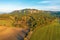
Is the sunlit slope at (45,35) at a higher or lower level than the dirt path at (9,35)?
lower

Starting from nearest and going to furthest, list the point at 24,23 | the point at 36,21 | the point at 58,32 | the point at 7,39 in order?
the point at 7,39, the point at 58,32, the point at 36,21, the point at 24,23

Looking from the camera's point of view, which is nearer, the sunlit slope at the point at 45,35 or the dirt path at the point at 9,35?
the dirt path at the point at 9,35

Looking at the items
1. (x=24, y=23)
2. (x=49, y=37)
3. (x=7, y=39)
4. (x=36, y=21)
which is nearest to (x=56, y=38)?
(x=49, y=37)

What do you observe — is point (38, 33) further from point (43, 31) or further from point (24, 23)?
point (24, 23)

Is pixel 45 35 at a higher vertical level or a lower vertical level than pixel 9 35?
lower

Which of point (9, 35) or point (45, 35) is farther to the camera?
point (45, 35)

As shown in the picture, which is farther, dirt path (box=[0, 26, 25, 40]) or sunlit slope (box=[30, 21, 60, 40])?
sunlit slope (box=[30, 21, 60, 40])

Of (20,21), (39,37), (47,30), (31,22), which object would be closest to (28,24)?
(31,22)

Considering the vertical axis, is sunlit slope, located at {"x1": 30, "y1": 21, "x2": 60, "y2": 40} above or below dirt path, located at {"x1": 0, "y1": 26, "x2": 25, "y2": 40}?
below

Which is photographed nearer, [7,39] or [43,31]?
[7,39]

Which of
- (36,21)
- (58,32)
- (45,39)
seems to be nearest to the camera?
(45,39)
